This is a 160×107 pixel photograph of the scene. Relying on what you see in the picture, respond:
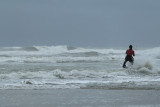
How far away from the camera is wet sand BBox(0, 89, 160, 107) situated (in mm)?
9477

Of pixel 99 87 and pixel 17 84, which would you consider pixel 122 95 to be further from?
pixel 17 84

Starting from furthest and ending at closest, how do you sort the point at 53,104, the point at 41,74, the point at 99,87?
the point at 41,74
the point at 99,87
the point at 53,104

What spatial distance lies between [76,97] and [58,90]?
147 cm

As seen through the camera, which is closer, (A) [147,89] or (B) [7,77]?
(A) [147,89]

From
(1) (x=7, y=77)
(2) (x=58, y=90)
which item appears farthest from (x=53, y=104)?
(1) (x=7, y=77)

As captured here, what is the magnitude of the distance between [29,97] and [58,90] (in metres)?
1.62

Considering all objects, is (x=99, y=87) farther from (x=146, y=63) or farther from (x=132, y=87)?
(x=146, y=63)

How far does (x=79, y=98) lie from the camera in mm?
10406

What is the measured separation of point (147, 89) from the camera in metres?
12.4

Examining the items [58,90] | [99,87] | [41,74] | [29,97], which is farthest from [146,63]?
[29,97]

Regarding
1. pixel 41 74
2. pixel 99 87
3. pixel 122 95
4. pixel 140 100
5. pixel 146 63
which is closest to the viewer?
pixel 140 100

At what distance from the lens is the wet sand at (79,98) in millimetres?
9477

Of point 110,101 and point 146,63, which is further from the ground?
point 146,63

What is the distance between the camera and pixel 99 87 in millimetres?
12664
